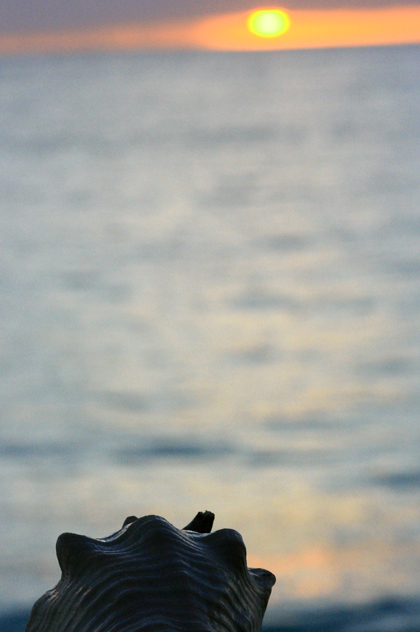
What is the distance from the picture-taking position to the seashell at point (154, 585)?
24.8 inches

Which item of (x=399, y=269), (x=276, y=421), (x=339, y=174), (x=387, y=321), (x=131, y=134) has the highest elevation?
(x=131, y=134)

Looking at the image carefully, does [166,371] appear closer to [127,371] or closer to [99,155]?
[127,371]

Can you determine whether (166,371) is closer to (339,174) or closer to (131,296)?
(131,296)

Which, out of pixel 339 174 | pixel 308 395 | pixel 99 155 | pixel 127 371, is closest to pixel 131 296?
pixel 127 371

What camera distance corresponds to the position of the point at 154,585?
2.14ft

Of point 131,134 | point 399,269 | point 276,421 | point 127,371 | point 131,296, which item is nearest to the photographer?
point 276,421

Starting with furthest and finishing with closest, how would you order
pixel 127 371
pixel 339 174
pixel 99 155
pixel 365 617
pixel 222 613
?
pixel 99 155
pixel 339 174
pixel 127 371
pixel 365 617
pixel 222 613

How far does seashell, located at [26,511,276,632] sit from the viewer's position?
63cm

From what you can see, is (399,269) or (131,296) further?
(399,269)

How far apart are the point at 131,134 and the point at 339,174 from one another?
15.9m

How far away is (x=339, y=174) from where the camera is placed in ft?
79.6

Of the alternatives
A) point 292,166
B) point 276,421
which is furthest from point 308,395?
point 292,166

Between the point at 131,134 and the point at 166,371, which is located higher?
the point at 131,134

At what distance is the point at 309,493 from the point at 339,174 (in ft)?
60.7
